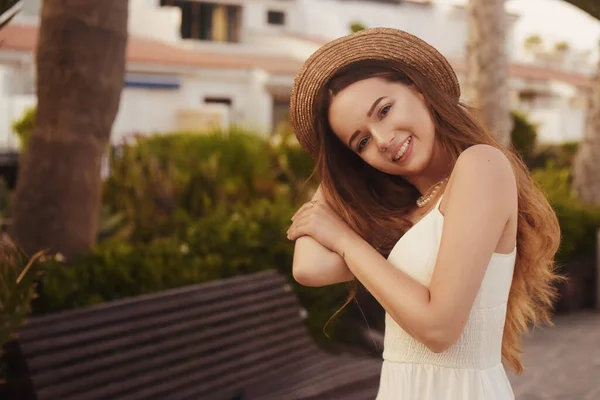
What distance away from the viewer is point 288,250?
550cm

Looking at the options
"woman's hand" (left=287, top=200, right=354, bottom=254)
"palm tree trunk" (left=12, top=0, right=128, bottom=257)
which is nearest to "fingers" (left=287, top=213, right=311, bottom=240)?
"woman's hand" (left=287, top=200, right=354, bottom=254)

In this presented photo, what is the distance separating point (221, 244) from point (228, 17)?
3476 cm

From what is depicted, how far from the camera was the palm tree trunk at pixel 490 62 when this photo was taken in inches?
408

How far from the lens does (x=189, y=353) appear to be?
11.8 feet

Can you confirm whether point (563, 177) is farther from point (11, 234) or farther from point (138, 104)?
point (138, 104)

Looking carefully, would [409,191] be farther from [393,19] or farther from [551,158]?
[393,19]

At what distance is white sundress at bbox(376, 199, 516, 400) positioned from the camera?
5.96ft

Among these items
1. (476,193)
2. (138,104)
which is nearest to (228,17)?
(138,104)

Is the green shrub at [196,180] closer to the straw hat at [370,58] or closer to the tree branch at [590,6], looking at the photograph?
the tree branch at [590,6]

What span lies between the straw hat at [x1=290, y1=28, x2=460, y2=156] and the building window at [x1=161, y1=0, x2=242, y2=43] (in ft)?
121

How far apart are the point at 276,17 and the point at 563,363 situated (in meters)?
35.8

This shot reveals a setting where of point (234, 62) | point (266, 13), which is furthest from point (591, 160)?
point (266, 13)

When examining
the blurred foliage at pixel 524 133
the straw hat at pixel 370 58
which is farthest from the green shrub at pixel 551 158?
the straw hat at pixel 370 58

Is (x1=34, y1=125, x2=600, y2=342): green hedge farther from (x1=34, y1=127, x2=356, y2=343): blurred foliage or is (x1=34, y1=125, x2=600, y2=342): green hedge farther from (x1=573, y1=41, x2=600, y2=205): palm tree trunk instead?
(x1=573, y1=41, x2=600, y2=205): palm tree trunk
